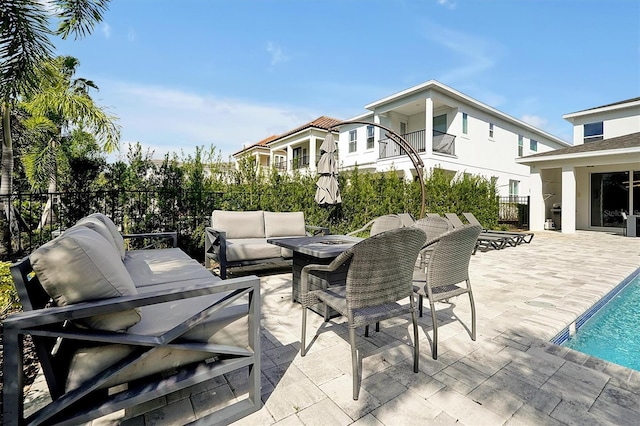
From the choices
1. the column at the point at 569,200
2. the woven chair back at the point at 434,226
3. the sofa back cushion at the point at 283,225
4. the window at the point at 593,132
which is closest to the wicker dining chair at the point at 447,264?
the woven chair back at the point at 434,226

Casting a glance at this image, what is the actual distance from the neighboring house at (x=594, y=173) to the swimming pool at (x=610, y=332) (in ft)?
31.4

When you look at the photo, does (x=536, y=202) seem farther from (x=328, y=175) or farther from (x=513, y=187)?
(x=328, y=175)

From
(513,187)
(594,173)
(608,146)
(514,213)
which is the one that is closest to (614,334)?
(608,146)

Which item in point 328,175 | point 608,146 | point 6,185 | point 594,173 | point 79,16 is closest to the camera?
point 79,16

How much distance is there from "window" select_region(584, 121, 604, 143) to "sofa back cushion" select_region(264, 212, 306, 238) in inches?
731

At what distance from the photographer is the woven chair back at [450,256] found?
8.54 ft

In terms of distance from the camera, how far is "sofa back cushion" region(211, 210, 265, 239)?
5.53 metres

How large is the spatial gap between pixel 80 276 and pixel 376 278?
1.72 metres

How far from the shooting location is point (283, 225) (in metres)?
6.00

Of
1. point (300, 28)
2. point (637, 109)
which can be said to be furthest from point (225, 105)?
point (637, 109)

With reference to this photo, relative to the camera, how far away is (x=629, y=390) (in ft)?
6.81

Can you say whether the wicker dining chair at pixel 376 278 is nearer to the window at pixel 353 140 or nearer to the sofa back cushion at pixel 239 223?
the sofa back cushion at pixel 239 223

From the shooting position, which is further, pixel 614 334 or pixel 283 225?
pixel 283 225

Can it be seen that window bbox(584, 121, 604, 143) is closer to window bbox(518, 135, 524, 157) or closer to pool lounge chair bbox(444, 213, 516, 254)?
window bbox(518, 135, 524, 157)
